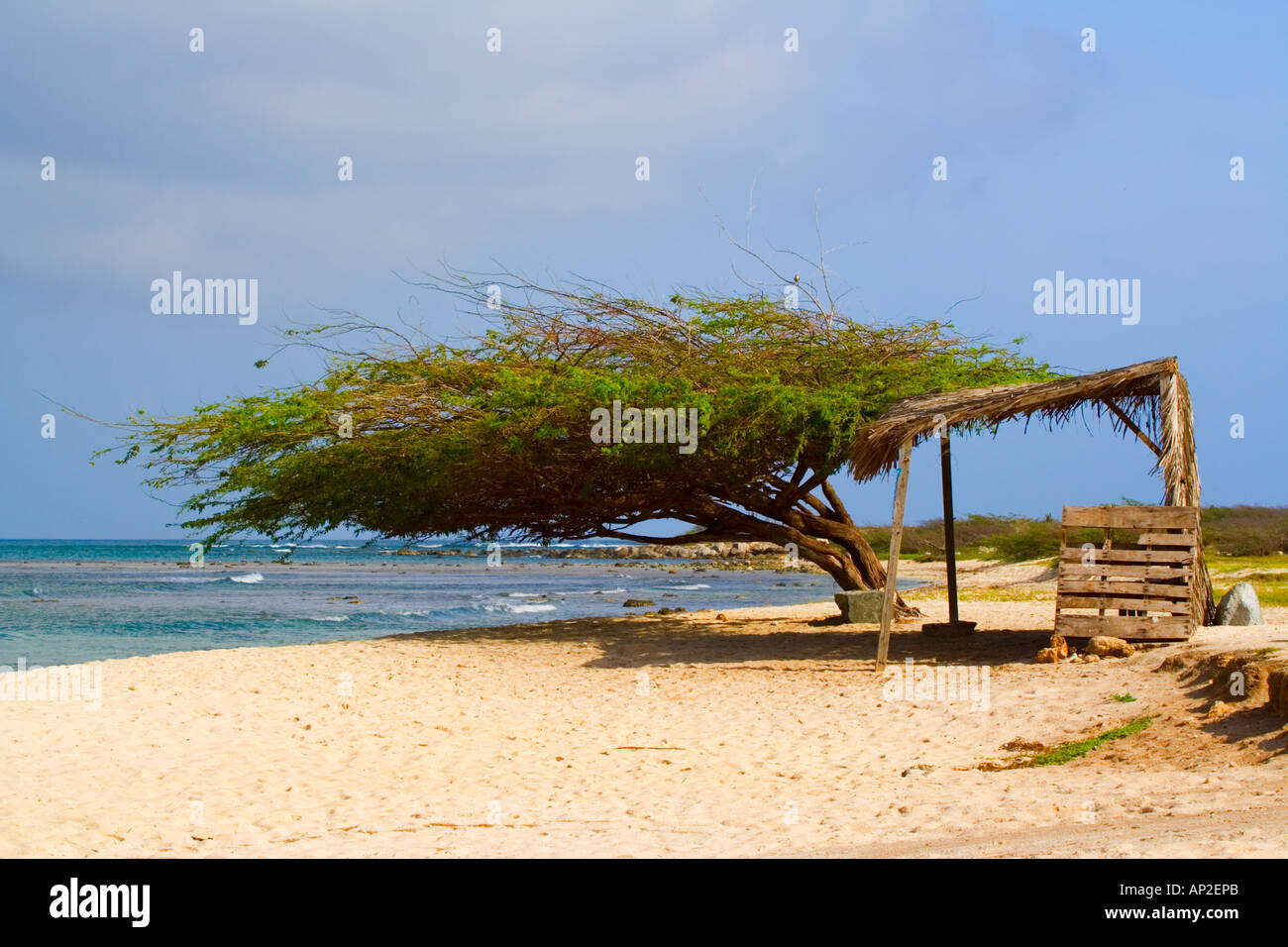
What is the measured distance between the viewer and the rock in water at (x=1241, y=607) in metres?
12.9

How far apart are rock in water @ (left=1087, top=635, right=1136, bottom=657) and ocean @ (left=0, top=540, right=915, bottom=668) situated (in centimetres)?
1235

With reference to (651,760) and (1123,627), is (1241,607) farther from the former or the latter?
(651,760)

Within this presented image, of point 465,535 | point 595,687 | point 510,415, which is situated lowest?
point 595,687

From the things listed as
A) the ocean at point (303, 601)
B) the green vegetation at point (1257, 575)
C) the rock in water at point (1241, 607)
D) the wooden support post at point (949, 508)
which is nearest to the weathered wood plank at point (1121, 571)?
the rock in water at point (1241, 607)

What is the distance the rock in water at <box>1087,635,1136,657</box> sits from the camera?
1187 centimetres

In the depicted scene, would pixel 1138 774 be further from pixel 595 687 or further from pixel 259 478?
pixel 259 478

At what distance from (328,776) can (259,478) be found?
9.52 m

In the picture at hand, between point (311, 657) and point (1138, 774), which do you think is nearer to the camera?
point (1138, 774)

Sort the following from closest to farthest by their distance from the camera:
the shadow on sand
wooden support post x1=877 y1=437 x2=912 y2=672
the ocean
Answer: wooden support post x1=877 y1=437 x2=912 y2=672 → the shadow on sand → the ocean

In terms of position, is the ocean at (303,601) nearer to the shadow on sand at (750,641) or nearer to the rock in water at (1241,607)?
the shadow on sand at (750,641)

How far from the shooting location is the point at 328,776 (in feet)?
28.5

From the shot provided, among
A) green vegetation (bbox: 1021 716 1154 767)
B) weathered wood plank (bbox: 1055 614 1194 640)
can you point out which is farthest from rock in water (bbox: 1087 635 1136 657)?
green vegetation (bbox: 1021 716 1154 767)

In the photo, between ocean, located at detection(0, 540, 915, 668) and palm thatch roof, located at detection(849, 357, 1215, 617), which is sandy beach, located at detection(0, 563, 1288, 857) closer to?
palm thatch roof, located at detection(849, 357, 1215, 617)
